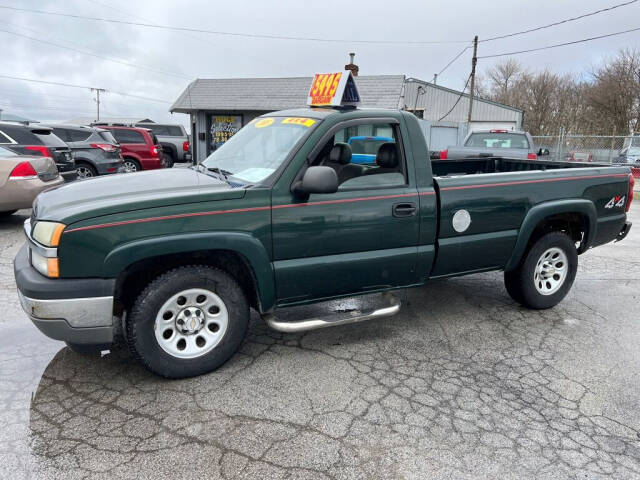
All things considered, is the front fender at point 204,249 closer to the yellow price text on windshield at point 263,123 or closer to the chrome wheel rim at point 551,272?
the yellow price text on windshield at point 263,123

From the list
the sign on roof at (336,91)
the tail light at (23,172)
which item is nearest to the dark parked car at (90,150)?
the tail light at (23,172)

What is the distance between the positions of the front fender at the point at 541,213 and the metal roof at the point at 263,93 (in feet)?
57.1

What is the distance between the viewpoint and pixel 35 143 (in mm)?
8734

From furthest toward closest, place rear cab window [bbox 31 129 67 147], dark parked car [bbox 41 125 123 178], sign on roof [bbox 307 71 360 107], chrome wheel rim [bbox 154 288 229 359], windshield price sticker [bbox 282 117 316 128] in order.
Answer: dark parked car [bbox 41 125 123 178]
rear cab window [bbox 31 129 67 147]
sign on roof [bbox 307 71 360 107]
windshield price sticker [bbox 282 117 316 128]
chrome wheel rim [bbox 154 288 229 359]

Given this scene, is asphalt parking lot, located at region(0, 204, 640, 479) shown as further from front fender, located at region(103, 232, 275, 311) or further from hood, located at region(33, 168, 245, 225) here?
hood, located at region(33, 168, 245, 225)

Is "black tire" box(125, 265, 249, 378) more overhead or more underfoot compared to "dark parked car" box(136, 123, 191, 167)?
more underfoot

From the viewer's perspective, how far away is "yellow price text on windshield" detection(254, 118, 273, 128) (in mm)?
4174

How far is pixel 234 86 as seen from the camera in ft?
82.1

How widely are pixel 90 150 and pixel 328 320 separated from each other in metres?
10.6

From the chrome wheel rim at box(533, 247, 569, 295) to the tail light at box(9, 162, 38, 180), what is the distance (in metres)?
7.45

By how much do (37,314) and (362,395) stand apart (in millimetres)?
2084

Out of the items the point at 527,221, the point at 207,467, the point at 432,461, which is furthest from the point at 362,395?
the point at 527,221

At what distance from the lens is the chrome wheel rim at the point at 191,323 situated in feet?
10.6

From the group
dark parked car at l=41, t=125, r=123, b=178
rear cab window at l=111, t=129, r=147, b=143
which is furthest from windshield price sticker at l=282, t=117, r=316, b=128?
rear cab window at l=111, t=129, r=147, b=143
